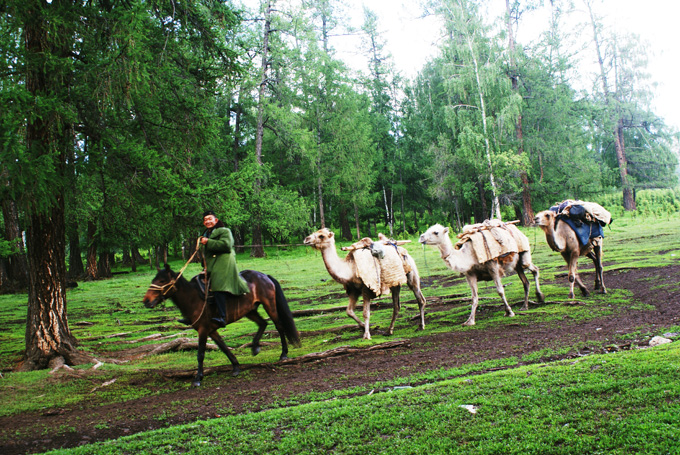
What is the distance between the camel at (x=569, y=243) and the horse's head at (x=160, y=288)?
27.1 ft

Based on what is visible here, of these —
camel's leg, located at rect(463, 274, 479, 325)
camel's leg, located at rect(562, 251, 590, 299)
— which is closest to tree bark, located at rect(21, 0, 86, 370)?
camel's leg, located at rect(463, 274, 479, 325)

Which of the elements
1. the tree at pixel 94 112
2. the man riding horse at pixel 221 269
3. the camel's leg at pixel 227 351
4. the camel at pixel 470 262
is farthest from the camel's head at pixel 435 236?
the tree at pixel 94 112

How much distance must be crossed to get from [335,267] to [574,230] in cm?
609

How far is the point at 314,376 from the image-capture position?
7004mm

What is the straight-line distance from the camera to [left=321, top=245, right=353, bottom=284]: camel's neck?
9.23 metres

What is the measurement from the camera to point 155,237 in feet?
35.9

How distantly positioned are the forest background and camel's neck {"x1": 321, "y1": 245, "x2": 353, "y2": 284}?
1.79 metres

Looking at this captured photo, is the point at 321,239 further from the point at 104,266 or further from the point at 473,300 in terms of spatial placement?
the point at 104,266

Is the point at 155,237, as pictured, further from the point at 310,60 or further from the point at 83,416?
the point at 310,60

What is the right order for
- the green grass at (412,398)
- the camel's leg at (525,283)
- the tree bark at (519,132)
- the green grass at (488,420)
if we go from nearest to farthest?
1. the green grass at (488,420)
2. the green grass at (412,398)
3. the camel's leg at (525,283)
4. the tree bark at (519,132)

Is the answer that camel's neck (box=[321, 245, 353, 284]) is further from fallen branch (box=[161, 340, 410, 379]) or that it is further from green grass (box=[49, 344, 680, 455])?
green grass (box=[49, 344, 680, 455])

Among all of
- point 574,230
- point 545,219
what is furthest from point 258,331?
point 574,230

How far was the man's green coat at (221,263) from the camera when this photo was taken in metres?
7.36

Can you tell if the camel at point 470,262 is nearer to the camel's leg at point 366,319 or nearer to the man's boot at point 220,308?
the camel's leg at point 366,319
